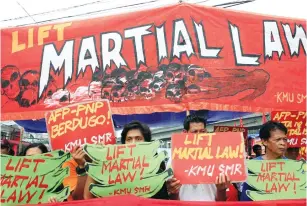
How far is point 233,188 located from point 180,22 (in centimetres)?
141

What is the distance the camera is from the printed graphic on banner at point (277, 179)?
8.59 ft

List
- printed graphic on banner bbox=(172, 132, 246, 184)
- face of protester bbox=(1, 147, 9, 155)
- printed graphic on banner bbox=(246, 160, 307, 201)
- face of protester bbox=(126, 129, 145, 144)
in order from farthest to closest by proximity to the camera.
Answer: face of protester bbox=(1, 147, 9, 155) < face of protester bbox=(126, 129, 145, 144) < printed graphic on banner bbox=(246, 160, 307, 201) < printed graphic on banner bbox=(172, 132, 246, 184)

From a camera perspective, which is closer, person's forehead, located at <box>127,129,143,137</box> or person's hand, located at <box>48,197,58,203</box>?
person's hand, located at <box>48,197,58,203</box>

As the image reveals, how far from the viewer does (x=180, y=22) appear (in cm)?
308

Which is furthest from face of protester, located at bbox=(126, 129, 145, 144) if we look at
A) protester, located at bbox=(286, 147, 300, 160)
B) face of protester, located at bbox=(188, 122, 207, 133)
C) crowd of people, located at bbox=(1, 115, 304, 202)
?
protester, located at bbox=(286, 147, 300, 160)

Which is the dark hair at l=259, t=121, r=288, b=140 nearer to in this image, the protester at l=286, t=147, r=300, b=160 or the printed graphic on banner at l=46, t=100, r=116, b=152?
the protester at l=286, t=147, r=300, b=160

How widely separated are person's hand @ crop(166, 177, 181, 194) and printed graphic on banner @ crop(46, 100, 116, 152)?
516 millimetres

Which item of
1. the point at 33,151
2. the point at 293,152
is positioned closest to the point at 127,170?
the point at 33,151

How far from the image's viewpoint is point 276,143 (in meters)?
3.05

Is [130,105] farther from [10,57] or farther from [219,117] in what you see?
[219,117]

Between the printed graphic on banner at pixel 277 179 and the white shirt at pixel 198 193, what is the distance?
0.91 feet

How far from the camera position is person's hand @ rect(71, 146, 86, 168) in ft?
8.69

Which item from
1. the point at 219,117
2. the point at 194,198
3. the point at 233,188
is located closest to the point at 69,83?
the point at 194,198

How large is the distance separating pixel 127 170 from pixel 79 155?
36cm
